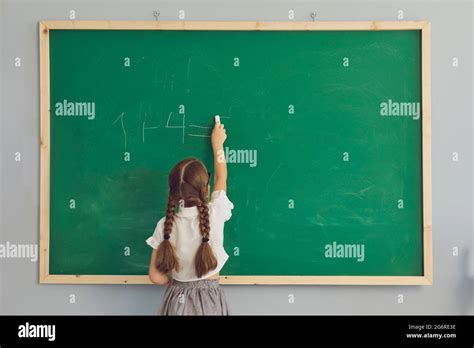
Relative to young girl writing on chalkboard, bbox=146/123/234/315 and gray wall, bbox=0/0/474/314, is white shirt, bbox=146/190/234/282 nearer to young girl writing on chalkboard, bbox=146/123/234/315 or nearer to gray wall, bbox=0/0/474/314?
young girl writing on chalkboard, bbox=146/123/234/315

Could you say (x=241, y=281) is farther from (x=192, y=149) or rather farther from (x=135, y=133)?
(x=135, y=133)

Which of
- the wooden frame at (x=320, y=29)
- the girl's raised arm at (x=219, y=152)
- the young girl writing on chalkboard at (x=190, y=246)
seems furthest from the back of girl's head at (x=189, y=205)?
the wooden frame at (x=320, y=29)

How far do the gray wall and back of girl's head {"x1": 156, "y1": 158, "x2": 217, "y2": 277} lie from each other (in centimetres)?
48

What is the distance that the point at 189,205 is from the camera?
7.49 ft

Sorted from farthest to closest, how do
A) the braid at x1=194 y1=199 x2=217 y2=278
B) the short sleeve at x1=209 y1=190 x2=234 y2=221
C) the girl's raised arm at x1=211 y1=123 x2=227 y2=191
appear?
the girl's raised arm at x1=211 y1=123 x2=227 y2=191 < the short sleeve at x1=209 y1=190 x2=234 y2=221 < the braid at x1=194 y1=199 x2=217 y2=278

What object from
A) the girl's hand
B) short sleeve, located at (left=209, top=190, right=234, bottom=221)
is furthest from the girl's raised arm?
short sleeve, located at (left=209, top=190, right=234, bottom=221)

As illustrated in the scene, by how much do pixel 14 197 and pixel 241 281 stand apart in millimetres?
1248

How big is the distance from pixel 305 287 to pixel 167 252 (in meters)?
0.80

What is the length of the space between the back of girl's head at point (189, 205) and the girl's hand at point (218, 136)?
0.35 meters

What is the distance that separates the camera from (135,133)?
2660mm

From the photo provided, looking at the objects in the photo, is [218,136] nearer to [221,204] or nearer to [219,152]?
[219,152]

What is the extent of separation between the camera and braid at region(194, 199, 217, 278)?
2246 mm

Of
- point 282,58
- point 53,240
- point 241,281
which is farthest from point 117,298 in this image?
point 282,58

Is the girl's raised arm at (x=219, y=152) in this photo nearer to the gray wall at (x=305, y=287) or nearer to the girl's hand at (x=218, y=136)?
the girl's hand at (x=218, y=136)
